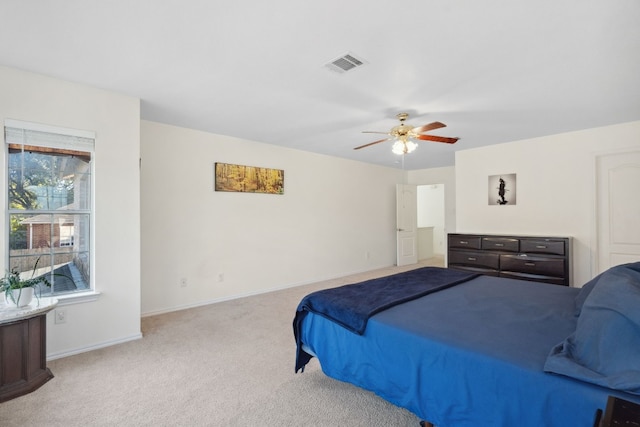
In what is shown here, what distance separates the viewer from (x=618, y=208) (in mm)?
3953

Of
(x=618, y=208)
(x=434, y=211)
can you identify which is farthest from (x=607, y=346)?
(x=434, y=211)

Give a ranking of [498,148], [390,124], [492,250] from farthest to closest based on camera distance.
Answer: [498,148]
[492,250]
[390,124]

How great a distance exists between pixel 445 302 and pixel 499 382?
86cm

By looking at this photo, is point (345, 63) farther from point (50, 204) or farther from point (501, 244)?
point (501, 244)

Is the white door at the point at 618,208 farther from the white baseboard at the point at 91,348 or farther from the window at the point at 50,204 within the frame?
the window at the point at 50,204

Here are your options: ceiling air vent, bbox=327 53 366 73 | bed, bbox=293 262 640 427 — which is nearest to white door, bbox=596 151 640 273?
bed, bbox=293 262 640 427

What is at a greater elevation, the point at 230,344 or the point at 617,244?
the point at 617,244

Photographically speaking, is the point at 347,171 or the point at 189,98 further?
the point at 347,171

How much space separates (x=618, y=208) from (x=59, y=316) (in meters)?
6.43

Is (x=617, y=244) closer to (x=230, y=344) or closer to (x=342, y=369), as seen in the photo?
(x=342, y=369)

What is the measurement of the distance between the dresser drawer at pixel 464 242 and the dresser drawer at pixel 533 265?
403 mm

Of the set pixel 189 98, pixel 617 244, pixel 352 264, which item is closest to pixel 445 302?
pixel 189 98

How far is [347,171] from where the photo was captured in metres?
6.14

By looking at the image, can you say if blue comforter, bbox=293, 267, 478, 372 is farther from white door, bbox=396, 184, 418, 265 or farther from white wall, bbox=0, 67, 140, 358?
white door, bbox=396, 184, 418, 265
